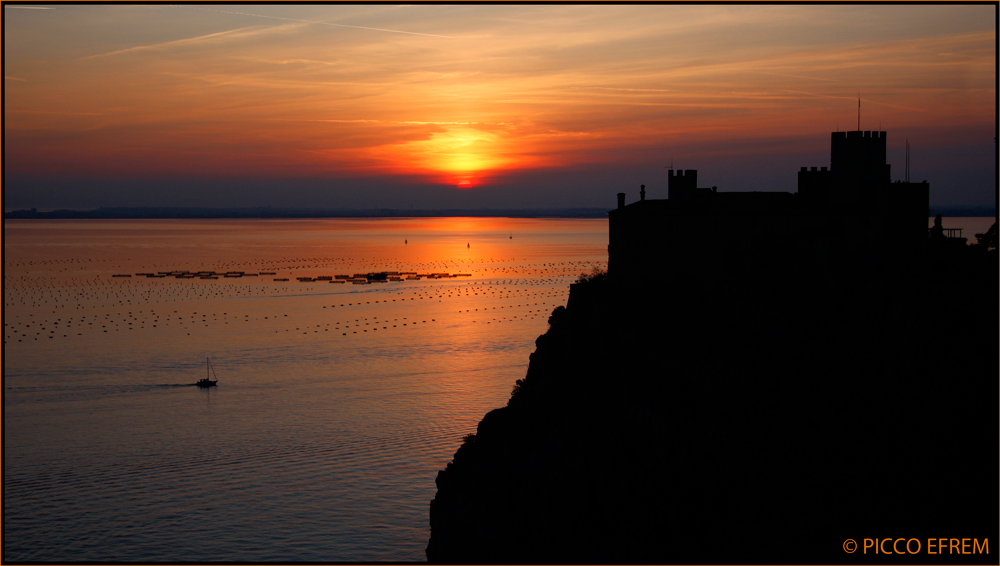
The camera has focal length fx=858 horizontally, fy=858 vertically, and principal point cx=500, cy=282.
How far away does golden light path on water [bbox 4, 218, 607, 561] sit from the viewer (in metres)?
35.2

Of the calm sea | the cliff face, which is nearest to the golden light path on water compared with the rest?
the calm sea

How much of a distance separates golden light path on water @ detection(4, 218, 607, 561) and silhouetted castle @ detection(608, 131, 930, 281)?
16.4 metres

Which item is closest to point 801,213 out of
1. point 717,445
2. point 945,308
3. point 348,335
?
point 945,308

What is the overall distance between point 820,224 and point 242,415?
3478 centimetres

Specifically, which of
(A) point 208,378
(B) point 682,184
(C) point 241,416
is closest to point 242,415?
(C) point 241,416

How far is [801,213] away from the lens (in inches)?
1362

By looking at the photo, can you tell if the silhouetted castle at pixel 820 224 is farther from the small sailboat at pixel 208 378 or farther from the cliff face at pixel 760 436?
the small sailboat at pixel 208 378

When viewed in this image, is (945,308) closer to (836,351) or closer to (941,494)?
(836,351)

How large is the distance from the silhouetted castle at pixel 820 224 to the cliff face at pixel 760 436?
188cm

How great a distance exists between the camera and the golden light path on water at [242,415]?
35156mm

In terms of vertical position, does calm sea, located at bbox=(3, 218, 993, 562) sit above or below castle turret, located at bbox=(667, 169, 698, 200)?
below

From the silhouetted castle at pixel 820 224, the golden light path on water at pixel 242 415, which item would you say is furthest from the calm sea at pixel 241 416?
the silhouetted castle at pixel 820 224

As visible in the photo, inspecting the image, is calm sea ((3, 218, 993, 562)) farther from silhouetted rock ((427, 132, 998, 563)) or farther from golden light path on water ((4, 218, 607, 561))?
silhouetted rock ((427, 132, 998, 563))

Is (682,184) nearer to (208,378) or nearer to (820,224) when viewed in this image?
(820,224)
